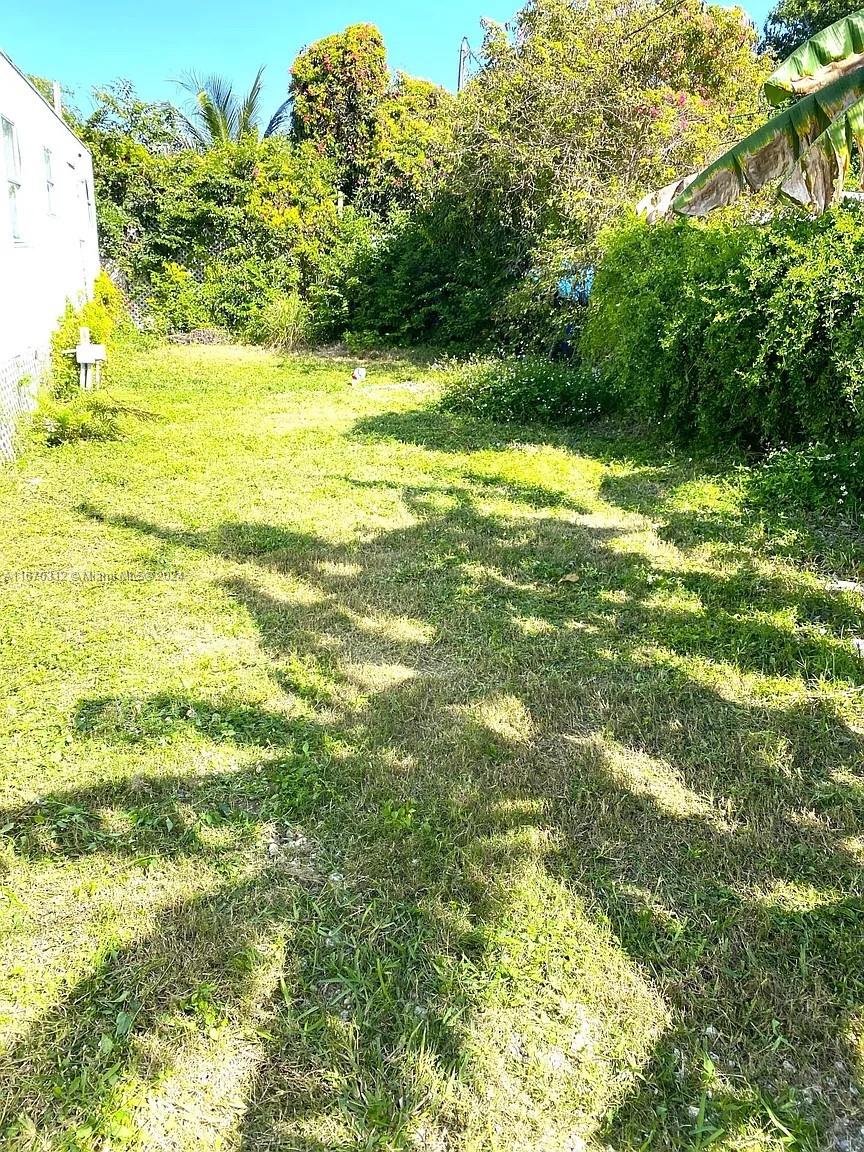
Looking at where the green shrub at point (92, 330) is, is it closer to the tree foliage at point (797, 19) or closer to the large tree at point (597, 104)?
the large tree at point (597, 104)

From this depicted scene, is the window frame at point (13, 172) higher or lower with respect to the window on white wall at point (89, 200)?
lower

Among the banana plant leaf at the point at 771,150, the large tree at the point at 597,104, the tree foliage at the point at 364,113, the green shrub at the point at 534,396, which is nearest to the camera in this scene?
the banana plant leaf at the point at 771,150

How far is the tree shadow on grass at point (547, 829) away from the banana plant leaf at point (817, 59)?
2.98m

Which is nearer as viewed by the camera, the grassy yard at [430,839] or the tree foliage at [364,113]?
the grassy yard at [430,839]

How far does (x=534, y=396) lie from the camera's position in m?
8.84

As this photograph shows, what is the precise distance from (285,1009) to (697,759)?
73.2 inches

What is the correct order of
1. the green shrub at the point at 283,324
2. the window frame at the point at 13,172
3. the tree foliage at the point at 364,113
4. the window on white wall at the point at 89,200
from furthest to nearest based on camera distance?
the tree foliage at the point at 364,113 < the green shrub at the point at 283,324 < the window on white wall at the point at 89,200 < the window frame at the point at 13,172

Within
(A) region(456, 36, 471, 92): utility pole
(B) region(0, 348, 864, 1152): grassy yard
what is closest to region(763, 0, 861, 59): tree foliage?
(A) region(456, 36, 471, 92): utility pole

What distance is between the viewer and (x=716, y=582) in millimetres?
4609

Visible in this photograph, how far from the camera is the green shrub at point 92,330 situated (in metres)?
9.58

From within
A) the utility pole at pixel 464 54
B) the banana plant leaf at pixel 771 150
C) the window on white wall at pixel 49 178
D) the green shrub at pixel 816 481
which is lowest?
the green shrub at pixel 816 481

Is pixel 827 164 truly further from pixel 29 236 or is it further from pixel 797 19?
pixel 797 19

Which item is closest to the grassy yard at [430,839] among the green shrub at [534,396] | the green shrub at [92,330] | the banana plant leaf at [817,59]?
the banana plant leaf at [817,59]

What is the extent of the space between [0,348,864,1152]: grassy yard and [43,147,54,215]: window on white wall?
24.4 ft
